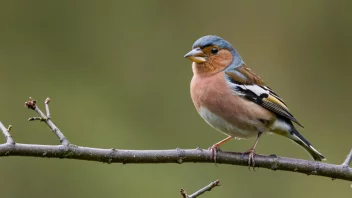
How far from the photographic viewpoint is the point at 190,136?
11.5 metres

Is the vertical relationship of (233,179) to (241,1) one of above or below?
below

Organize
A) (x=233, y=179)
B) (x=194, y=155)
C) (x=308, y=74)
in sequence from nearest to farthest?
(x=194, y=155)
(x=233, y=179)
(x=308, y=74)

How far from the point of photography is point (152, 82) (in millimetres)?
12500

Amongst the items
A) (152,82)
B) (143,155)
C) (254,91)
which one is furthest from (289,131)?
(152,82)

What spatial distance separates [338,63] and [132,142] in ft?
13.7

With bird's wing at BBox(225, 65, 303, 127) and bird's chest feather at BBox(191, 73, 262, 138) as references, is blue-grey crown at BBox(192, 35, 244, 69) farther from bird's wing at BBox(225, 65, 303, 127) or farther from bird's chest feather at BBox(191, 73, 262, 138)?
bird's chest feather at BBox(191, 73, 262, 138)

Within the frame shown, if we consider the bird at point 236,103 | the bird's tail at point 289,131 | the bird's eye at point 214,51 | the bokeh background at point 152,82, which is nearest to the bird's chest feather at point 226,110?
the bird at point 236,103

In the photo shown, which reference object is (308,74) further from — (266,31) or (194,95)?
(194,95)

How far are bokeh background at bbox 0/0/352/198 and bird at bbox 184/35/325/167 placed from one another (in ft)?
11.6

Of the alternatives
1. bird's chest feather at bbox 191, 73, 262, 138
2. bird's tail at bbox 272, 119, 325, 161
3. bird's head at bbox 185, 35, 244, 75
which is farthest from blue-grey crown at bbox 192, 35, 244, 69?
bird's tail at bbox 272, 119, 325, 161

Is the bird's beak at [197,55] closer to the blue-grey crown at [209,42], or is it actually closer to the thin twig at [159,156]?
the blue-grey crown at [209,42]

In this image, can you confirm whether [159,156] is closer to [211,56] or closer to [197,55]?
[197,55]

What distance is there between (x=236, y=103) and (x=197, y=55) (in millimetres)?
820

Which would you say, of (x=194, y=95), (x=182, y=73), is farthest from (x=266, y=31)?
(x=194, y=95)
